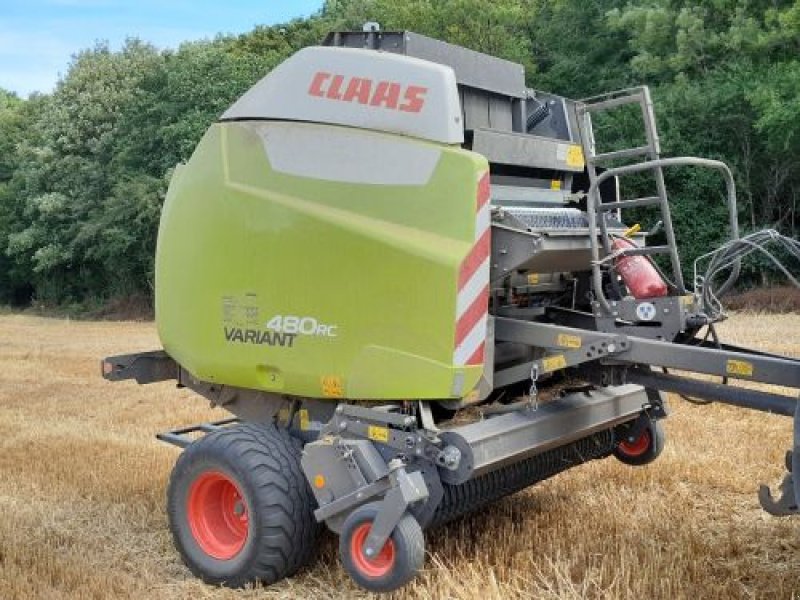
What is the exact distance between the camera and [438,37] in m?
28.3

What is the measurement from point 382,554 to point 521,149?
193 centimetres

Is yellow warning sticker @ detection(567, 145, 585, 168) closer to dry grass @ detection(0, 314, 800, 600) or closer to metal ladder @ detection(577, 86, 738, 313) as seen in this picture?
metal ladder @ detection(577, 86, 738, 313)

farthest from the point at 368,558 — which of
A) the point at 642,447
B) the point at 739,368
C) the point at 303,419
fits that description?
the point at 642,447

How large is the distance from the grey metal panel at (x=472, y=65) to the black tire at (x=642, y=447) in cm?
187

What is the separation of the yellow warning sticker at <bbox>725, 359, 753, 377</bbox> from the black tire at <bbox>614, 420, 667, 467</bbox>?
1.52 m

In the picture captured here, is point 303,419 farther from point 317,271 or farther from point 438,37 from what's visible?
point 438,37

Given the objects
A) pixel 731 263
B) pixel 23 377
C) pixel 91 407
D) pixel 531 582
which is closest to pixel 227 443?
pixel 531 582

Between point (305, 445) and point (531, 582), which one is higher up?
point (305, 445)

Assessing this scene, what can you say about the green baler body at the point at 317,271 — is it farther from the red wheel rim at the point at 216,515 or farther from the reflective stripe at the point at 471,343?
the red wheel rim at the point at 216,515

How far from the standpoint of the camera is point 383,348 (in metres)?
3.79

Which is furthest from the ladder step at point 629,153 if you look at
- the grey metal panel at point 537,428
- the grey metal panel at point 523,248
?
the grey metal panel at point 537,428

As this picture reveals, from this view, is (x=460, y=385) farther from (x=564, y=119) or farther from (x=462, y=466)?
(x=564, y=119)

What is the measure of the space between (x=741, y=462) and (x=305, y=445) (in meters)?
2.92

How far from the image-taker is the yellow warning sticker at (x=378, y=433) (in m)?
3.71
